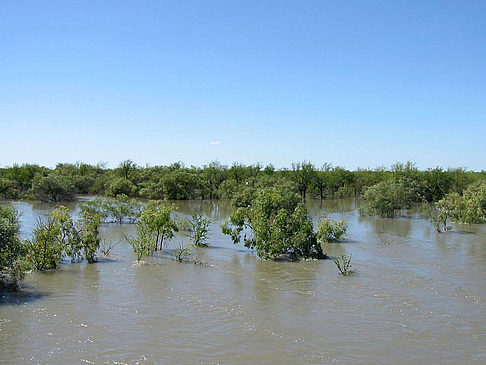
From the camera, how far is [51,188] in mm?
52844

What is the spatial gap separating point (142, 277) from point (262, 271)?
4.78 metres

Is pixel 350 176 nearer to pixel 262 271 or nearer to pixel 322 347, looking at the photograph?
pixel 262 271

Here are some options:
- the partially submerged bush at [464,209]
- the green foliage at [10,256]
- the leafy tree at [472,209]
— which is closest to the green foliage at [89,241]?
the green foliage at [10,256]

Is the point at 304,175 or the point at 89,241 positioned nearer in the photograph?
the point at 89,241

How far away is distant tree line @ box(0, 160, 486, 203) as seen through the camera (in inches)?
2148

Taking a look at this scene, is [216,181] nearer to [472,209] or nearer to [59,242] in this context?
[472,209]

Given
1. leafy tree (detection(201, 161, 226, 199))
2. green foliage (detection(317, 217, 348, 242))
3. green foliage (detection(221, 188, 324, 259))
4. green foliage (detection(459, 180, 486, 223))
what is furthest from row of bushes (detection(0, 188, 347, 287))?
leafy tree (detection(201, 161, 226, 199))

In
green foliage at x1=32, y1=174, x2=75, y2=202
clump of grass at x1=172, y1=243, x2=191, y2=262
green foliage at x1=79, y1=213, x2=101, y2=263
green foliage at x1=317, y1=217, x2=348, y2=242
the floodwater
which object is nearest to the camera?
the floodwater

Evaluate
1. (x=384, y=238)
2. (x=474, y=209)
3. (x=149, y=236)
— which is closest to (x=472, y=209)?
(x=474, y=209)

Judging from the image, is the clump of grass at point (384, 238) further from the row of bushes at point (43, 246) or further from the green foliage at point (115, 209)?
the green foliage at point (115, 209)

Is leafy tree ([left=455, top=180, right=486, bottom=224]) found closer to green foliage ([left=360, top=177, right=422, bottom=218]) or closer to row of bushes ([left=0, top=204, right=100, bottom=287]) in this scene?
green foliage ([left=360, top=177, right=422, bottom=218])

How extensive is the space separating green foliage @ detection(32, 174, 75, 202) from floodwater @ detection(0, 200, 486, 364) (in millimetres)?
37078

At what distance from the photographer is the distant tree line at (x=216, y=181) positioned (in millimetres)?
54562

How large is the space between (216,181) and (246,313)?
59.7m
